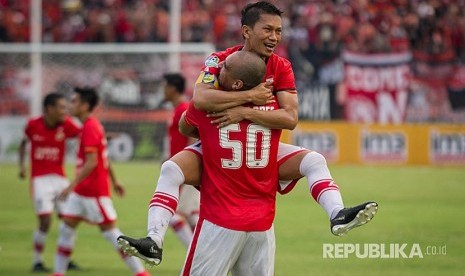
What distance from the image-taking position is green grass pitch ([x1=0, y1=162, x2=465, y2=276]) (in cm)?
1169

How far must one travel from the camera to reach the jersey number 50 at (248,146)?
22.8ft

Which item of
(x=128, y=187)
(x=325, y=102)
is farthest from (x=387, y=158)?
(x=128, y=187)

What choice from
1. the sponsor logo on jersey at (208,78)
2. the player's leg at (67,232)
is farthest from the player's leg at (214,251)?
the player's leg at (67,232)

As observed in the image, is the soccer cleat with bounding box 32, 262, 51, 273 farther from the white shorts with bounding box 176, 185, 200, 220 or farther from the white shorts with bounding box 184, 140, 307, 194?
the white shorts with bounding box 184, 140, 307, 194

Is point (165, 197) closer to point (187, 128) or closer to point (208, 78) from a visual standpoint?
point (187, 128)

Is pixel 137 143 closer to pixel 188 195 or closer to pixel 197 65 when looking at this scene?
pixel 197 65

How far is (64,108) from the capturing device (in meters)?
13.0

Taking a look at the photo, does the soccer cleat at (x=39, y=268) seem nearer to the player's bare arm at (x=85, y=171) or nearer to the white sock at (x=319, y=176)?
the player's bare arm at (x=85, y=171)

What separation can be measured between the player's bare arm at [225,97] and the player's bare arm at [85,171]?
4189 millimetres

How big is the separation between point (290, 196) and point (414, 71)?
8.77m

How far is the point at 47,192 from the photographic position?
41.9 ft

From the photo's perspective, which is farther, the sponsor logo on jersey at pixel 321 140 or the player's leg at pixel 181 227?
the sponsor logo on jersey at pixel 321 140

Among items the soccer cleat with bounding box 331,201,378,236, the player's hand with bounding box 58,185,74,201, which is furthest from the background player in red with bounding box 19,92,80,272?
the soccer cleat with bounding box 331,201,378,236

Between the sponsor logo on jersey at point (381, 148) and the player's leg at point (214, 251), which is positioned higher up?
the player's leg at point (214, 251)
